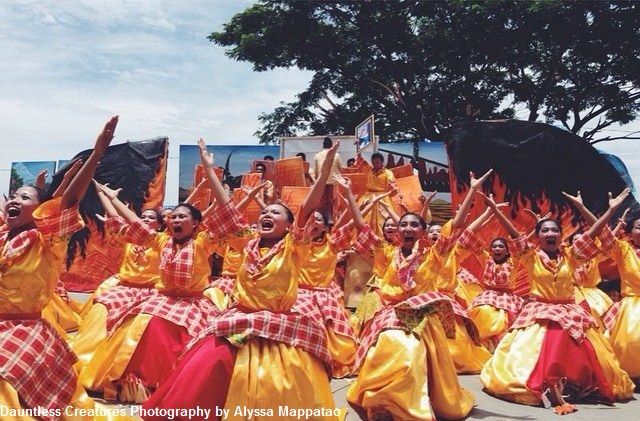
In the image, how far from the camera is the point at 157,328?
4.78m

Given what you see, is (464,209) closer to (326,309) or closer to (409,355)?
(409,355)

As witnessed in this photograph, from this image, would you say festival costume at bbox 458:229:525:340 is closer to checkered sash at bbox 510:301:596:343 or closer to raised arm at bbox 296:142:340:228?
checkered sash at bbox 510:301:596:343

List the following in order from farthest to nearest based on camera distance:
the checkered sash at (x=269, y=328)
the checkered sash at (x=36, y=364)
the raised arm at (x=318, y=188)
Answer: the raised arm at (x=318, y=188), the checkered sash at (x=269, y=328), the checkered sash at (x=36, y=364)

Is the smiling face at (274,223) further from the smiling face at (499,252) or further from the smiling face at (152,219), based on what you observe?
the smiling face at (499,252)

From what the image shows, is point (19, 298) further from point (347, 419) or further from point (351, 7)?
point (351, 7)

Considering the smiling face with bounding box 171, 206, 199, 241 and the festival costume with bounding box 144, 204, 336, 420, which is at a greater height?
the smiling face with bounding box 171, 206, 199, 241

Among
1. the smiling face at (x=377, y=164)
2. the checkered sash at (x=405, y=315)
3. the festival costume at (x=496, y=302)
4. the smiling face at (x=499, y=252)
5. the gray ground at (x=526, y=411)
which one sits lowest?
the gray ground at (x=526, y=411)

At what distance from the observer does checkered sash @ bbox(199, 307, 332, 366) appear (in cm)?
359

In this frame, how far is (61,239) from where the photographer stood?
11.4ft

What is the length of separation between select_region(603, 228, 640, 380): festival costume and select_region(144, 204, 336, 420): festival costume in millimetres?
3462

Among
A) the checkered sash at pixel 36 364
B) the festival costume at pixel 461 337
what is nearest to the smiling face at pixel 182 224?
the checkered sash at pixel 36 364

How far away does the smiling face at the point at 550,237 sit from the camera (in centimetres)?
537

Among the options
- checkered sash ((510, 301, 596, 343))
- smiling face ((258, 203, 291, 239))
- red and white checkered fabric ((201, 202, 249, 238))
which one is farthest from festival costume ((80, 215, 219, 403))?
checkered sash ((510, 301, 596, 343))

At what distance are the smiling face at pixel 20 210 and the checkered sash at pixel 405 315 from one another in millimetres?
2573
